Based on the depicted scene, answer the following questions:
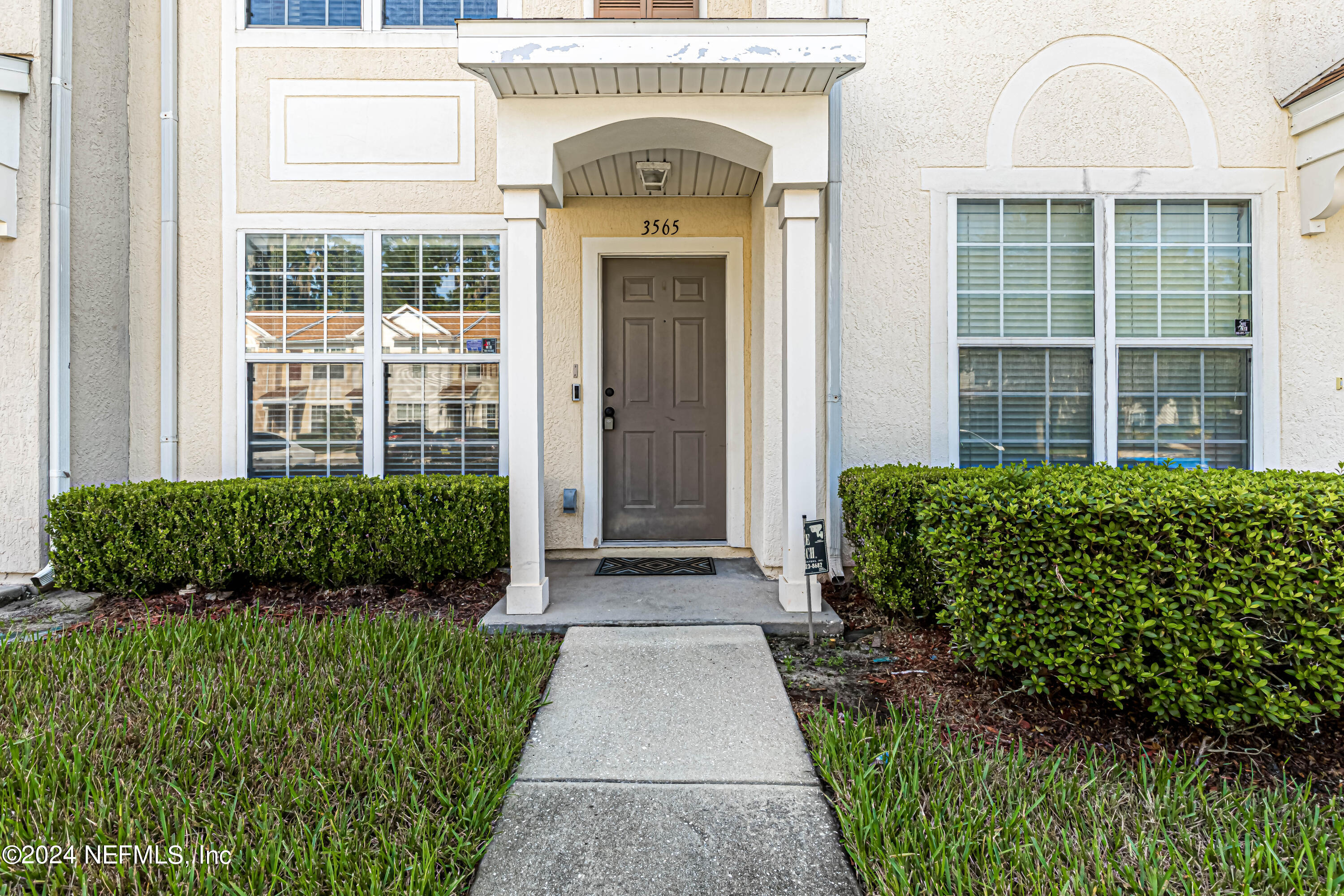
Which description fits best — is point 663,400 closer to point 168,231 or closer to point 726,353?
point 726,353

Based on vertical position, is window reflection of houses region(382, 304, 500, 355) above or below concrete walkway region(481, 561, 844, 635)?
above

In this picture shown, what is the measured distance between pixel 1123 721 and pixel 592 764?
2.02 m

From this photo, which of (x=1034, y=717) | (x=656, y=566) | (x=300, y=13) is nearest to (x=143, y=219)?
(x=300, y=13)

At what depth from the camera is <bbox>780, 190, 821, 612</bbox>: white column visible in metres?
3.65

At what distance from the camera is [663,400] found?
5.14m

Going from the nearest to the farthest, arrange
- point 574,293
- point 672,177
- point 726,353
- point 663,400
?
1. point 672,177
2. point 574,293
3. point 726,353
4. point 663,400

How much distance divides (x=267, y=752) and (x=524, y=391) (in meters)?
2.01

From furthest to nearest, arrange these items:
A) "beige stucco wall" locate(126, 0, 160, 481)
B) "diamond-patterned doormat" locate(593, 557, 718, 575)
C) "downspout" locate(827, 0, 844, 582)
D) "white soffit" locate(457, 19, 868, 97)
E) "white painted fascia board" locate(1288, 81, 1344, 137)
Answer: "beige stucco wall" locate(126, 0, 160, 481), "diamond-patterned doormat" locate(593, 557, 718, 575), "downspout" locate(827, 0, 844, 582), "white painted fascia board" locate(1288, 81, 1344, 137), "white soffit" locate(457, 19, 868, 97)

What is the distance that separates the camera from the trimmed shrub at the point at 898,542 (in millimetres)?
3422

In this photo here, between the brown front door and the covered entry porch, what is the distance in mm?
295

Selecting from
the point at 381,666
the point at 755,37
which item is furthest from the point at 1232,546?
the point at 381,666

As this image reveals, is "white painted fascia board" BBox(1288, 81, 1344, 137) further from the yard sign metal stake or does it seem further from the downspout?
the yard sign metal stake

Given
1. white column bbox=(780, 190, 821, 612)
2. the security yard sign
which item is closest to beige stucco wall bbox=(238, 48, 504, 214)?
white column bbox=(780, 190, 821, 612)

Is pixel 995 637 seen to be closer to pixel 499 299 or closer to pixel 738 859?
pixel 738 859
